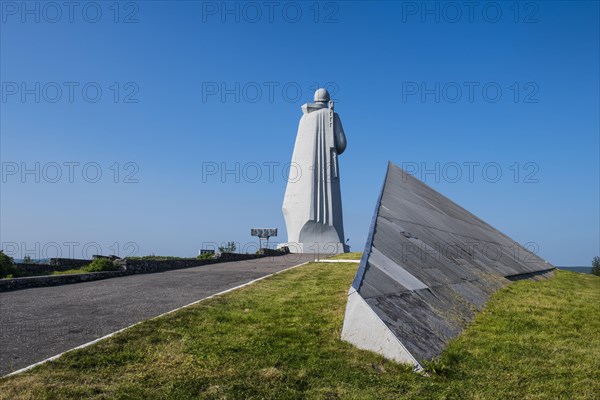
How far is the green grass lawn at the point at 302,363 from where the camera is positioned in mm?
3883

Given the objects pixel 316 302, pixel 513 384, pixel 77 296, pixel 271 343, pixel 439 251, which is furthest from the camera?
pixel 77 296

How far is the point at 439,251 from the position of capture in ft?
28.0

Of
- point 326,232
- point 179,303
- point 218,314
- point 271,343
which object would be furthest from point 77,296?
point 326,232

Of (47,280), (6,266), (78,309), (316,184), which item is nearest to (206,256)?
(6,266)

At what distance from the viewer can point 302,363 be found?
456cm

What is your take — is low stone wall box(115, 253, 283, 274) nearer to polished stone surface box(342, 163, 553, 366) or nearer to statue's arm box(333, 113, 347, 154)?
polished stone surface box(342, 163, 553, 366)

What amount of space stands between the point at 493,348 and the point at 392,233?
309 cm

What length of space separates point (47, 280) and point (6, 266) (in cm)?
204

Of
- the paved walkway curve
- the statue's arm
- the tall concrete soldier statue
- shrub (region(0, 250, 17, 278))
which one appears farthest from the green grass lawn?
the statue's arm

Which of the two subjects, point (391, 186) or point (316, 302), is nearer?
point (316, 302)

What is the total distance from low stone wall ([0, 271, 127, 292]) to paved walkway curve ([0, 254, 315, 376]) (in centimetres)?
41

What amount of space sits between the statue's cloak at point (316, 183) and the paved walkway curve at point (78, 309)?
2091 cm

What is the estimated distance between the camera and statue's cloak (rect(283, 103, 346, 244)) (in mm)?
33031

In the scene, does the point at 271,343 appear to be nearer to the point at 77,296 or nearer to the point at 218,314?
the point at 218,314
